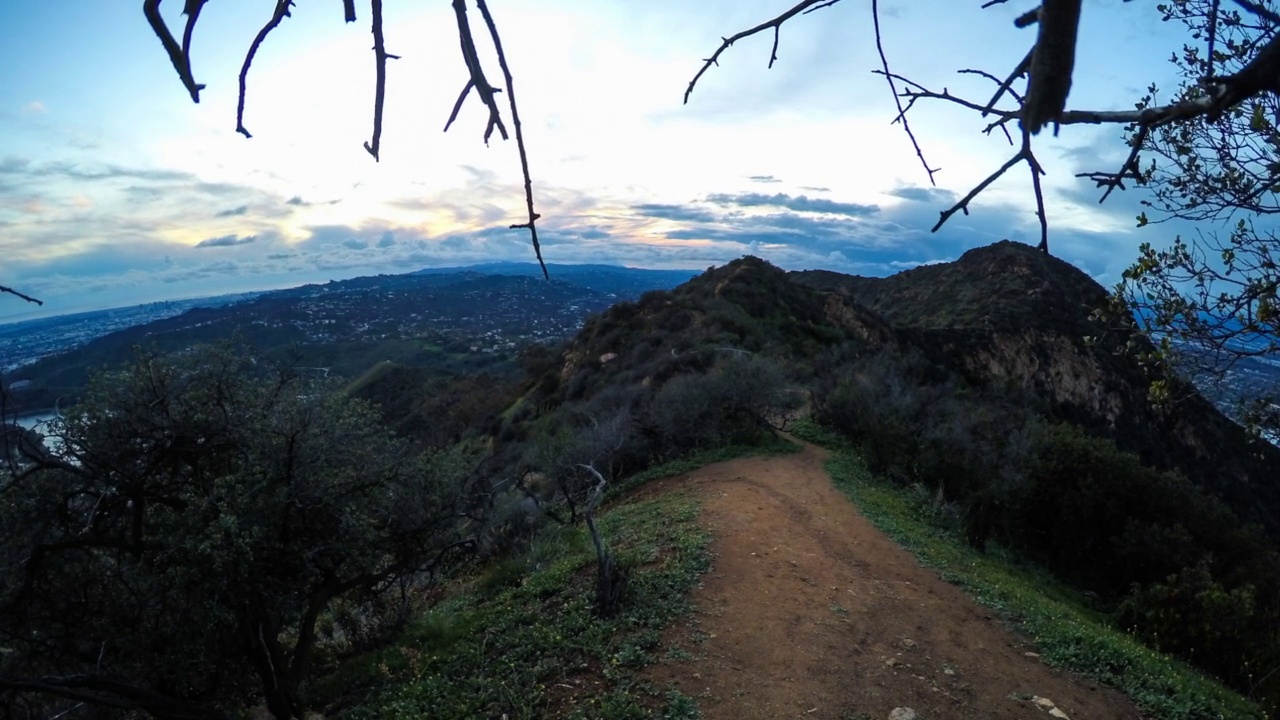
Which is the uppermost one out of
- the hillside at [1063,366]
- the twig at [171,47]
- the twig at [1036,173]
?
the twig at [171,47]

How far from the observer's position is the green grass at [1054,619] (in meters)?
5.88

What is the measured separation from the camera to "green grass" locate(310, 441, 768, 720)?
5.42 m

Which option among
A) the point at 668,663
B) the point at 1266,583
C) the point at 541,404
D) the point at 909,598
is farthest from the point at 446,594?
the point at 541,404

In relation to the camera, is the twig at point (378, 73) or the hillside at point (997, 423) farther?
the hillside at point (997, 423)

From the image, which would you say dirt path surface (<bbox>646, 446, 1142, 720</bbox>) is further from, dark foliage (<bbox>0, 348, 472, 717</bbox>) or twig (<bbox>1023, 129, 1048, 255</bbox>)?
twig (<bbox>1023, 129, 1048, 255</bbox>)

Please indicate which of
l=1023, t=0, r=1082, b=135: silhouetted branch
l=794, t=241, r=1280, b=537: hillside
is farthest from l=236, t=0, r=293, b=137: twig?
l=794, t=241, r=1280, b=537: hillside

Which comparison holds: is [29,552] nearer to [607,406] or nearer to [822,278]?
[607,406]

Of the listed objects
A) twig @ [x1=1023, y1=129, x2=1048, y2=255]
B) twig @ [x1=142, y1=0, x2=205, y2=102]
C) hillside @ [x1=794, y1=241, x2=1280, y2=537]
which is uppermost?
twig @ [x1=142, y1=0, x2=205, y2=102]

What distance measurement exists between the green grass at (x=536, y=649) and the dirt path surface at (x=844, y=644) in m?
0.29

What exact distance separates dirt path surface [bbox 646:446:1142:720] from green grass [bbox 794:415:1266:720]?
0.22m

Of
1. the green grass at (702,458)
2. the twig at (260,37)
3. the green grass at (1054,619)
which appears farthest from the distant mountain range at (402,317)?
the twig at (260,37)

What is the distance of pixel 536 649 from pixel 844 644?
2.75m

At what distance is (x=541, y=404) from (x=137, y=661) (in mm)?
22052

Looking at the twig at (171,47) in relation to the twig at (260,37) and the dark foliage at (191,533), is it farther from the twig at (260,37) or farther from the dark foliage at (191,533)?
the dark foliage at (191,533)
